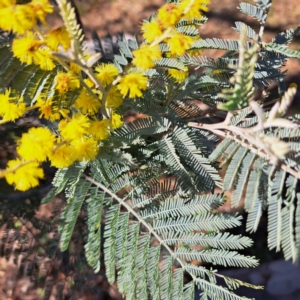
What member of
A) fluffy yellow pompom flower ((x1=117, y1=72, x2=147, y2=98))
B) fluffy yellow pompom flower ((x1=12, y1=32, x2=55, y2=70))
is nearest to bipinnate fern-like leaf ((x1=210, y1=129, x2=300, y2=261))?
fluffy yellow pompom flower ((x1=117, y1=72, x2=147, y2=98))

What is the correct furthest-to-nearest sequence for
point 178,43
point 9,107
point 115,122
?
point 115,122 < point 9,107 < point 178,43

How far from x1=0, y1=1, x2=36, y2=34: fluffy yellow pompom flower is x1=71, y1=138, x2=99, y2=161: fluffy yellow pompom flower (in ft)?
1.01

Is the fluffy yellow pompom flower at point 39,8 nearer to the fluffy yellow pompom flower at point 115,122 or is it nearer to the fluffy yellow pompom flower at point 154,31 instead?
the fluffy yellow pompom flower at point 154,31

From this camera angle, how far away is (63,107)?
3.41ft

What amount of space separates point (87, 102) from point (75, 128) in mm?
88

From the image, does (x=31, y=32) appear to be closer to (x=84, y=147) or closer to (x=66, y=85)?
(x=66, y=85)

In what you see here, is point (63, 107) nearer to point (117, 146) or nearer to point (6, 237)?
point (117, 146)

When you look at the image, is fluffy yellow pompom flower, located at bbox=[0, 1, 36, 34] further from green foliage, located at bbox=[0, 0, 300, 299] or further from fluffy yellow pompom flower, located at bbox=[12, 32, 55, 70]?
green foliage, located at bbox=[0, 0, 300, 299]

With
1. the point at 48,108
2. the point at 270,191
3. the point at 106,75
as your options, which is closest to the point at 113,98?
the point at 106,75

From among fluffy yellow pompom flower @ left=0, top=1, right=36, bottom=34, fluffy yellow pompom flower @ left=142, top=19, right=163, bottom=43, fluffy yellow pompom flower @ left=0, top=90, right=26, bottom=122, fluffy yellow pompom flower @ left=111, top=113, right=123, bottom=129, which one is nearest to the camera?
fluffy yellow pompom flower @ left=0, top=1, right=36, bottom=34

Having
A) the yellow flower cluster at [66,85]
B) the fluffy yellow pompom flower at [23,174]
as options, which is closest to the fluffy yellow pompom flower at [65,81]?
the yellow flower cluster at [66,85]

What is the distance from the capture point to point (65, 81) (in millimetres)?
963

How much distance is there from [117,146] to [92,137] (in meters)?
0.14

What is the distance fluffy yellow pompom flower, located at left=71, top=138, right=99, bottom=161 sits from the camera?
99 cm
